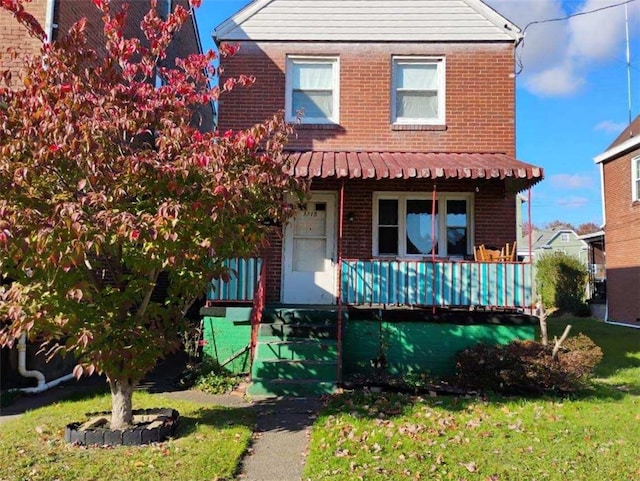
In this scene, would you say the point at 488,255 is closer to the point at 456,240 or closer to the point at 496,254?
the point at 496,254

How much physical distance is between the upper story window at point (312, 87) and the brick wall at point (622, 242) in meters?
12.2

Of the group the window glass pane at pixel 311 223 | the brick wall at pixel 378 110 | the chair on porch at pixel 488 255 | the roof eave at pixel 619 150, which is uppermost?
the roof eave at pixel 619 150

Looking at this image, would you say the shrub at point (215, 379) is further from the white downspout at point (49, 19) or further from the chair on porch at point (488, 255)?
the white downspout at point (49, 19)

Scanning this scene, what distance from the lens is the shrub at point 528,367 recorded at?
23.8 ft

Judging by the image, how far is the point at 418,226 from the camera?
1027cm

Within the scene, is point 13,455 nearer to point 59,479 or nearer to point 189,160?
point 59,479

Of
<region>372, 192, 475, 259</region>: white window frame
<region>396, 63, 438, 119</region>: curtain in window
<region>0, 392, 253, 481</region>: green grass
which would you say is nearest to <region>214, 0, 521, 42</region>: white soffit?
<region>396, 63, 438, 119</region>: curtain in window

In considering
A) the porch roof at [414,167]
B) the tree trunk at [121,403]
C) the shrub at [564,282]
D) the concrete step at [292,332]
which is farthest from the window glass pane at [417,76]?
the shrub at [564,282]

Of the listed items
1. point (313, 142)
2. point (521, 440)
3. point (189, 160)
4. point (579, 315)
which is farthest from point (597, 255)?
point (189, 160)

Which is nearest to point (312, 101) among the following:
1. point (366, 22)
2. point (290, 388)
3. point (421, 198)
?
point (366, 22)

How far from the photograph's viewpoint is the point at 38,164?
194 inches

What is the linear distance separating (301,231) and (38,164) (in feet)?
18.8

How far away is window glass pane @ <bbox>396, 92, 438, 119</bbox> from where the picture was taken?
34.5ft

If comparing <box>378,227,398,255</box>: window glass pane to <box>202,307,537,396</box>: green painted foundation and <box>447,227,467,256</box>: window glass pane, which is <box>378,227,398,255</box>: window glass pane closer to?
<box>447,227,467,256</box>: window glass pane
